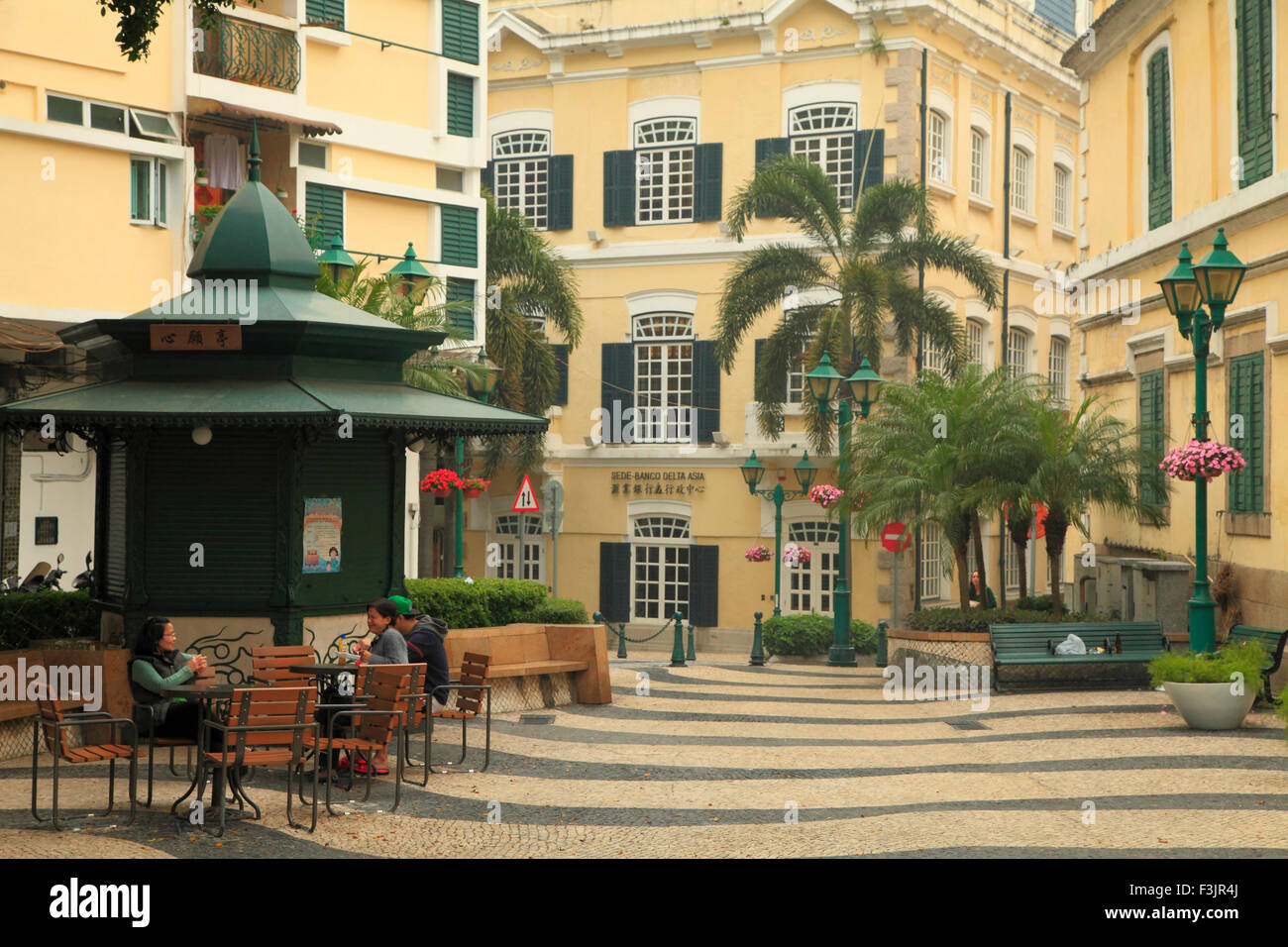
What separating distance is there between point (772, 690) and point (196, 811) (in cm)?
1077

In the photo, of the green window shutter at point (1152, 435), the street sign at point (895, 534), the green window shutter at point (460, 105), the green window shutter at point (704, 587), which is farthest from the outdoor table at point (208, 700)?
the green window shutter at point (704, 587)

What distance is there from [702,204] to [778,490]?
6969 millimetres

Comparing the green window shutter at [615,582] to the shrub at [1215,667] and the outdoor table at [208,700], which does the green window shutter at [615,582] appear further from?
the outdoor table at [208,700]

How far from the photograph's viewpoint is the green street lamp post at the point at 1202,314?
14578 millimetres

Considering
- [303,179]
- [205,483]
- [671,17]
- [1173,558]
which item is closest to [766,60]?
[671,17]

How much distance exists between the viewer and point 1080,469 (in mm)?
19797

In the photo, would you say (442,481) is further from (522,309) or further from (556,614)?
(522,309)

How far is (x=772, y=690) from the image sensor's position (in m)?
19.5

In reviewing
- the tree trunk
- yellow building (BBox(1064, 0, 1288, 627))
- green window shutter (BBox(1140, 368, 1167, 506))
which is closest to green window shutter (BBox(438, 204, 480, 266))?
yellow building (BBox(1064, 0, 1288, 627))

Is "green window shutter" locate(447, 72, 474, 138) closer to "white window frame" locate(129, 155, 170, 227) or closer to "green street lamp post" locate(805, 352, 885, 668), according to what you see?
"white window frame" locate(129, 155, 170, 227)

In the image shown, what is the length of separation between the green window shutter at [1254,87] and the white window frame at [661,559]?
18.2 meters

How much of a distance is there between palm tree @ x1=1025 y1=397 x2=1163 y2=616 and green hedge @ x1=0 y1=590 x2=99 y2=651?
11580 mm

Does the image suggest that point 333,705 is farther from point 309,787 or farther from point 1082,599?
point 1082,599

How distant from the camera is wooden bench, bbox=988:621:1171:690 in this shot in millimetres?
17484
